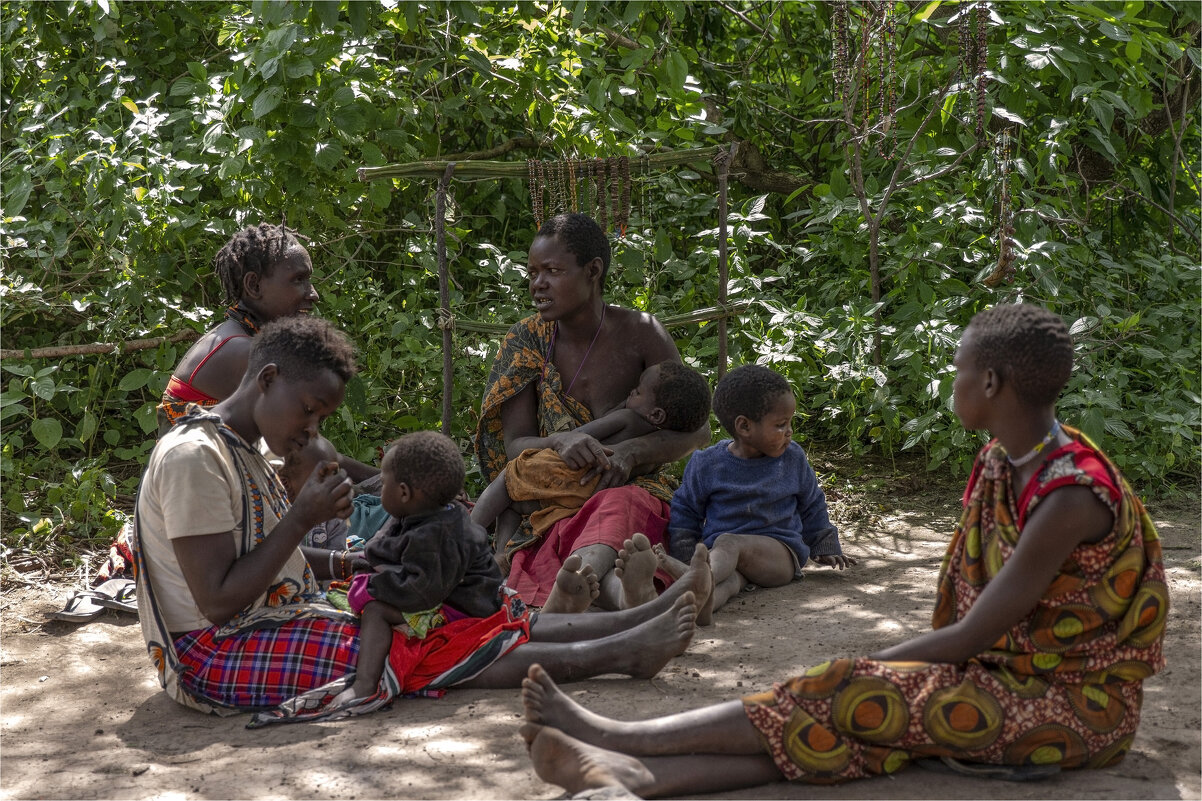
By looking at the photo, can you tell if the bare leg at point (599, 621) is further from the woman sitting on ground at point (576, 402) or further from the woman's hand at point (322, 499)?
the woman's hand at point (322, 499)

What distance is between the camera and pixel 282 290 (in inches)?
154

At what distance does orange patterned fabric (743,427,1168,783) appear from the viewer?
7.67ft

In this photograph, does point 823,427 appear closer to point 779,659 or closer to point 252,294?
point 779,659

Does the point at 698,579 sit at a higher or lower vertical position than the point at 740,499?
lower

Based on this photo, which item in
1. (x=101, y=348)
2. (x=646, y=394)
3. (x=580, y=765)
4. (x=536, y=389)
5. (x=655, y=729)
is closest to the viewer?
(x=580, y=765)

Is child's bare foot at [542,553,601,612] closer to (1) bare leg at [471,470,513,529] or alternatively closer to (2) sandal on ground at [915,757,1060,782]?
(1) bare leg at [471,470,513,529]

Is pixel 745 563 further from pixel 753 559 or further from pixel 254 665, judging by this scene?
pixel 254 665

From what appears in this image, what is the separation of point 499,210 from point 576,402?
7.75 ft

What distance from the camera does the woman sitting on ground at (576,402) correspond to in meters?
3.92

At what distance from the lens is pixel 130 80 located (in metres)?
5.61

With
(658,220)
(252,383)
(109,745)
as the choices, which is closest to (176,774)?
(109,745)

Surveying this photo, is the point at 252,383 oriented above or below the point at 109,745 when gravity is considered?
above

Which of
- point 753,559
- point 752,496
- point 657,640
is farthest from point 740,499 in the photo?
point 657,640

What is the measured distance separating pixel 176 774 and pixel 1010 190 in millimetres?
4321
